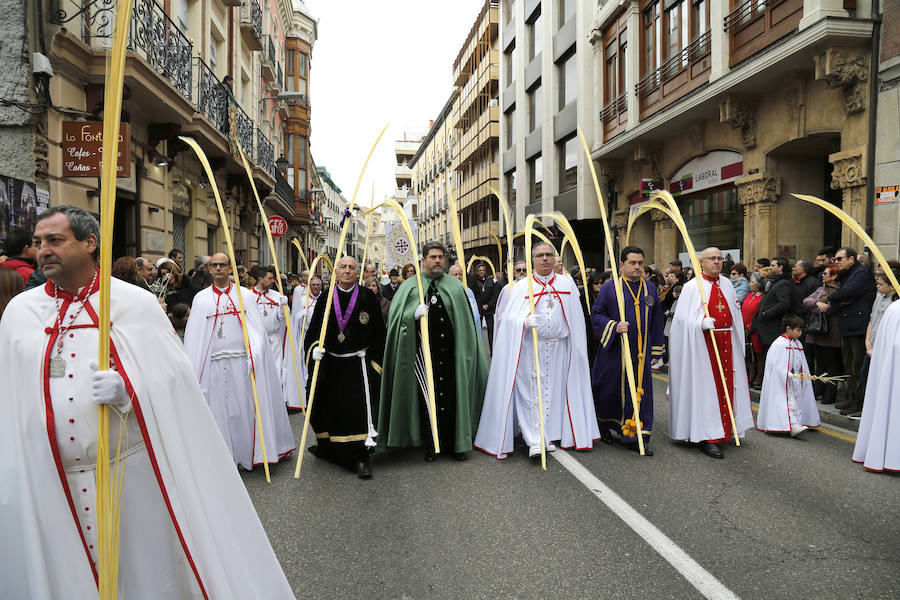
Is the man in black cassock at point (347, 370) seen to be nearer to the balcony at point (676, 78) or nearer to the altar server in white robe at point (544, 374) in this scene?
the altar server in white robe at point (544, 374)

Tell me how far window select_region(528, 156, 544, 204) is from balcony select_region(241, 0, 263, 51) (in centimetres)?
1286

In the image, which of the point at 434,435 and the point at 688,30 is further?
the point at 688,30

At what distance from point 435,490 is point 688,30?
14496 millimetres

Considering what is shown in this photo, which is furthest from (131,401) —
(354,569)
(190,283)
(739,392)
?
(190,283)

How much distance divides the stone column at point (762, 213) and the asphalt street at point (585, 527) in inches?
320

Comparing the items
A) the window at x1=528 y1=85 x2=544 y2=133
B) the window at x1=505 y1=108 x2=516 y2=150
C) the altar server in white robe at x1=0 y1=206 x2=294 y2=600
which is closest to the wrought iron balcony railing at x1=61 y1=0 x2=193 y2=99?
the altar server in white robe at x1=0 y1=206 x2=294 y2=600

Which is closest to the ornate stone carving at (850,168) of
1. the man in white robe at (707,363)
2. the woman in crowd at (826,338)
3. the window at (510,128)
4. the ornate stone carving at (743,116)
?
the ornate stone carving at (743,116)

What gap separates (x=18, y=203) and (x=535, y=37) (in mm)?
25507

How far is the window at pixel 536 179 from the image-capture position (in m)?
27.9

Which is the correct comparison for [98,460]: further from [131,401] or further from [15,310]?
[15,310]

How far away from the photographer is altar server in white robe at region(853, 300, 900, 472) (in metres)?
4.95

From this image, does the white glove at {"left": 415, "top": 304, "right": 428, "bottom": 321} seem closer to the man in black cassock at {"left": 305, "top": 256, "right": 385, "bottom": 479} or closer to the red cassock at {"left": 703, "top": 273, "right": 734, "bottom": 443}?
the man in black cassock at {"left": 305, "top": 256, "right": 385, "bottom": 479}

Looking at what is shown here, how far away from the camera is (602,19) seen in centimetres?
2008

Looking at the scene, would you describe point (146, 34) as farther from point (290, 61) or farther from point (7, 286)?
point (290, 61)
